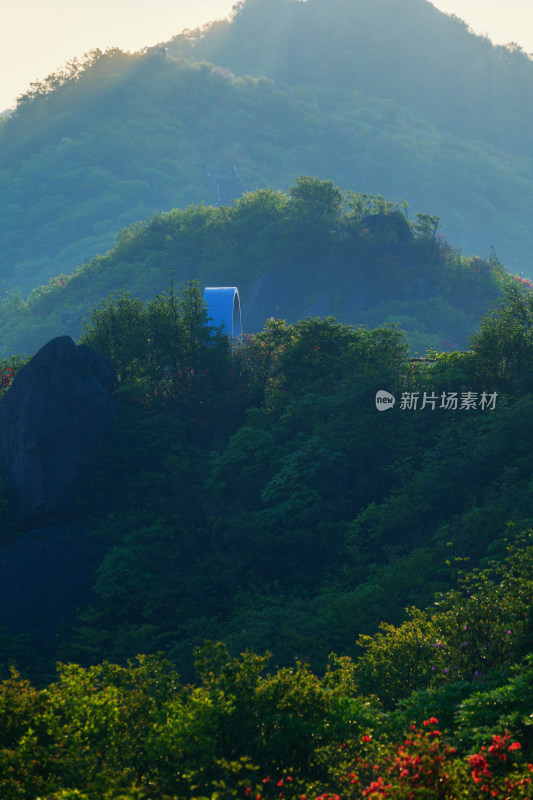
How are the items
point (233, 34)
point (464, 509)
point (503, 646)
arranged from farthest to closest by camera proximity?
point (233, 34) < point (464, 509) < point (503, 646)

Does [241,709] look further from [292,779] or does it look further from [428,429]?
[428,429]

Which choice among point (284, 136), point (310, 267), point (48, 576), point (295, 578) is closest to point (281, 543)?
point (295, 578)

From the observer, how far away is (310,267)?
4675cm

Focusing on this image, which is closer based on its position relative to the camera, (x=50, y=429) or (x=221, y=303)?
(x=50, y=429)

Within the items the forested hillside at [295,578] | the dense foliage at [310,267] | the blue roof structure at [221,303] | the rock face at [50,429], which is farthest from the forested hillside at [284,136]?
the forested hillside at [295,578]

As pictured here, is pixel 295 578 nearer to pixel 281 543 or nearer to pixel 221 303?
pixel 281 543

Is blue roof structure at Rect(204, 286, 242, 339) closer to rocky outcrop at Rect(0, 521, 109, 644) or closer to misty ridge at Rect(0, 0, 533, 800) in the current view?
misty ridge at Rect(0, 0, 533, 800)

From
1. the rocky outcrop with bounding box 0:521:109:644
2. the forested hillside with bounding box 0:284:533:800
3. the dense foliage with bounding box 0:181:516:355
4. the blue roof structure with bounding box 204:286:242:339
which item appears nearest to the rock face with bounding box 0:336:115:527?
the forested hillside with bounding box 0:284:533:800

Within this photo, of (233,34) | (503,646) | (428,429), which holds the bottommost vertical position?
(503,646)

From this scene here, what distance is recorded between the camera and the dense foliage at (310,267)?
4416 cm

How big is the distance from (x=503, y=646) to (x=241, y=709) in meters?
3.07

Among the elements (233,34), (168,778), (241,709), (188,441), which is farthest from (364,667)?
(233,34)

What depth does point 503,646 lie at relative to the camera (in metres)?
7.81

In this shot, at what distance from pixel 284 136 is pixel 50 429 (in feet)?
293
